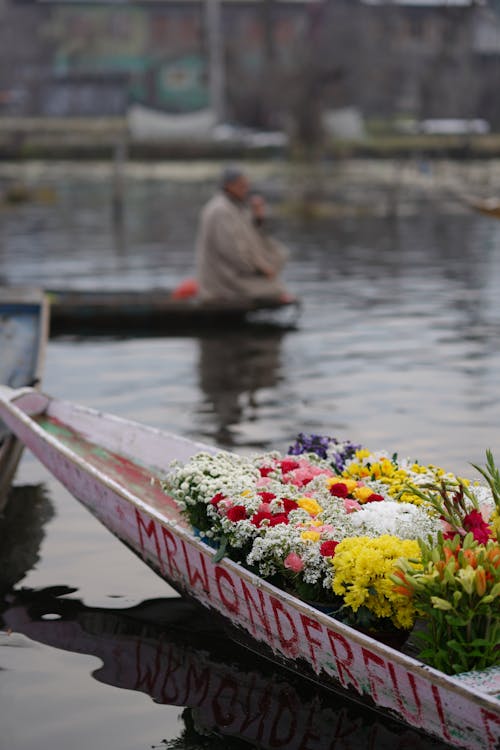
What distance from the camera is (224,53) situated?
2987 inches

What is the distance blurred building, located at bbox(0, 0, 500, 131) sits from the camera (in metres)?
74.8

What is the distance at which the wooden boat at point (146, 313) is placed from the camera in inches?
668

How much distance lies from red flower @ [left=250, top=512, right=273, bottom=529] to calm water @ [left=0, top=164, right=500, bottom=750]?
794 millimetres

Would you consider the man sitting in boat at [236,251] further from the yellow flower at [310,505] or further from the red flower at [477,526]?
the red flower at [477,526]

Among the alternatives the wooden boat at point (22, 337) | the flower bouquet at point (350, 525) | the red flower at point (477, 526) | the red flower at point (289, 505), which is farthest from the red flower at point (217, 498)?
the wooden boat at point (22, 337)

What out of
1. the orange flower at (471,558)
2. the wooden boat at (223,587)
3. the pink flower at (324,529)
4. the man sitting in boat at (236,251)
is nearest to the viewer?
the wooden boat at (223,587)

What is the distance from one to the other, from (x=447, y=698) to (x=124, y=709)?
1.84 metres

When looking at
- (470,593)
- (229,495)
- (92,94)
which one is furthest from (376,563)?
(92,94)

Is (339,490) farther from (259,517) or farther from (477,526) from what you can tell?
(477,526)

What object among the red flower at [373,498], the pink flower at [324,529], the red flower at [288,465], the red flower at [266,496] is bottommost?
the red flower at [373,498]

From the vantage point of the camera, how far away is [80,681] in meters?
7.09

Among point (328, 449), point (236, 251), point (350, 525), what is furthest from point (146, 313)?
point (350, 525)

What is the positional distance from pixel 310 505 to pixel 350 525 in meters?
0.33

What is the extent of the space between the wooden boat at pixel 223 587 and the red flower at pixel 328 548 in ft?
0.86
